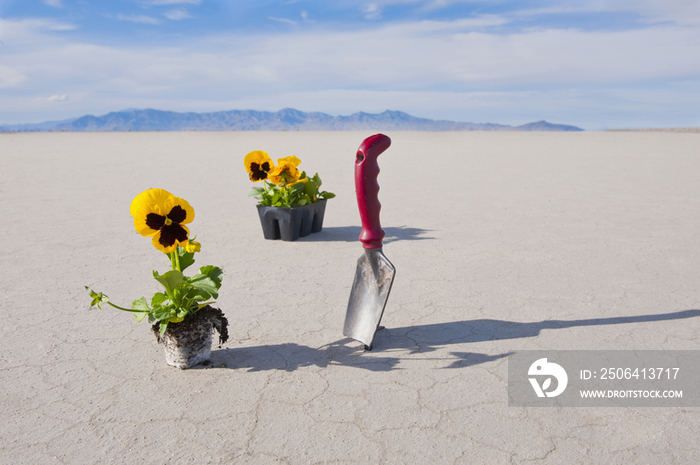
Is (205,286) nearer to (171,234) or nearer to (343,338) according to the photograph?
(171,234)

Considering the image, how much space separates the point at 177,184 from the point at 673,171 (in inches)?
478

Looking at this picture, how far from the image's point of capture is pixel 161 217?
248cm

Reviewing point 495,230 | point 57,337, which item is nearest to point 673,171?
point 495,230

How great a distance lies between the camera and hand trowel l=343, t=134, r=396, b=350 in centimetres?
280

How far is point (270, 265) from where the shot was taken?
16.2 ft

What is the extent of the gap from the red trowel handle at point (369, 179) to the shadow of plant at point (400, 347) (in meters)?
0.75

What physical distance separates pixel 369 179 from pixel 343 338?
1.12 metres

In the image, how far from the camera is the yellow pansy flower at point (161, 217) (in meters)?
2.45

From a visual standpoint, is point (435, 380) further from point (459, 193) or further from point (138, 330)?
point (459, 193)

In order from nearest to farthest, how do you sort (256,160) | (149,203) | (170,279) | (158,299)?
(149,203) → (170,279) → (158,299) → (256,160)

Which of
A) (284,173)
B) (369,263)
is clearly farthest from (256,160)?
(369,263)

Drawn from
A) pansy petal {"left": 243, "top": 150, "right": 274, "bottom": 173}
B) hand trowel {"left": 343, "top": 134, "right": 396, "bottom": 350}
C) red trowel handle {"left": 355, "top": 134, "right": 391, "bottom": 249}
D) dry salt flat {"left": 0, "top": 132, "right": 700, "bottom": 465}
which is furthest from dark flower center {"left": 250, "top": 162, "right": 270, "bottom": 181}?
red trowel handle {"left": 355, "top": 134, "right": 391, "bottom": 249}

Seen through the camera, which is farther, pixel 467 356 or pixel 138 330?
pixel 138 330

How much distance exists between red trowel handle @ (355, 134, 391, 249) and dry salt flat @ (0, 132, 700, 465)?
0.84 metres
